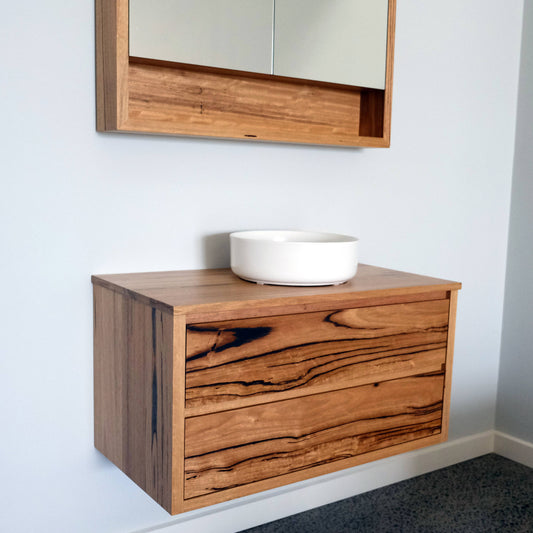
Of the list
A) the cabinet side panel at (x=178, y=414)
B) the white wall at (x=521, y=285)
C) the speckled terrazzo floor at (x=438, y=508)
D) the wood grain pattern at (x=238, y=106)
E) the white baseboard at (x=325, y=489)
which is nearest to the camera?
the cabinet side panel at (x=178, y=414)

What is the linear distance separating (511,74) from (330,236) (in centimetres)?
111

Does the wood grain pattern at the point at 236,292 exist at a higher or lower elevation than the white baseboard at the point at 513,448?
higher

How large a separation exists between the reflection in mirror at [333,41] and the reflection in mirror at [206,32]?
0.05 meters

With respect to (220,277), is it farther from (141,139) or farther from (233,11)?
(233,11)

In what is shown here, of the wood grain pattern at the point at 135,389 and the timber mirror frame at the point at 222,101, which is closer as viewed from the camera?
the wood grain pattern at the point at 135,389

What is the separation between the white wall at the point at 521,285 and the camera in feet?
7.31

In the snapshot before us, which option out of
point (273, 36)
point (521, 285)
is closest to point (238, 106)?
point (273, 36)

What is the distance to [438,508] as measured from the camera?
1.96 metres

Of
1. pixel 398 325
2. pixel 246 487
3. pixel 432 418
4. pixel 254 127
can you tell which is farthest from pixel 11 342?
pixel 432 418

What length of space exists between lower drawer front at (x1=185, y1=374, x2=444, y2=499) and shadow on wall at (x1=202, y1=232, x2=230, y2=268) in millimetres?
474

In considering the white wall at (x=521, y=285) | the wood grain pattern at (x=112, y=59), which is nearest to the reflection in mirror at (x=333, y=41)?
the wood grain pattern at (x=112, y=59)

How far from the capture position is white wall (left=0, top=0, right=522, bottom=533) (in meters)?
1.35

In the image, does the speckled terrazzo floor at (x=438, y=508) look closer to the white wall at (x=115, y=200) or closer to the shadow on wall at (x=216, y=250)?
the white wall at (x=115, y=200)

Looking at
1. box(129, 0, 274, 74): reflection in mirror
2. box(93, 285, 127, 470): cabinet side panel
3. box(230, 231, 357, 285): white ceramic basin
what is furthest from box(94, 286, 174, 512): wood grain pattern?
box(129, 0, 274, 74): reflection in mirror
